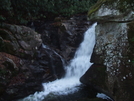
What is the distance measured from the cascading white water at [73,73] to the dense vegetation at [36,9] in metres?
3.53

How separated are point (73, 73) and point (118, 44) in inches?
176

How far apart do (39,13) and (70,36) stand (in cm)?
387

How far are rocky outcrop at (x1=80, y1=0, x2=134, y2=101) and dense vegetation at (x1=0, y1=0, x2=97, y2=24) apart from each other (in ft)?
19.7

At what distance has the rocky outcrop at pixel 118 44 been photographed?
171 inches

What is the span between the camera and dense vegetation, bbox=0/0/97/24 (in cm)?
899

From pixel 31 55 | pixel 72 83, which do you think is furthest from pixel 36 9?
A: pixel 72 83

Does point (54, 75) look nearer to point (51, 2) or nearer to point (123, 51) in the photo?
point (123, 51)

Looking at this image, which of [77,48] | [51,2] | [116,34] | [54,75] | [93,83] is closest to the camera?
[116,34]

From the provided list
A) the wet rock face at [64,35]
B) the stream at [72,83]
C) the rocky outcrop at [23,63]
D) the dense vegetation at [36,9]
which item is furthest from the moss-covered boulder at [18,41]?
the stream at [72,83]

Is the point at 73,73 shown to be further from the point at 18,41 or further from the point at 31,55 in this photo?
the point at 18,41

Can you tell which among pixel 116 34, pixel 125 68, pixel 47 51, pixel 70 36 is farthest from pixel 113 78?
pixel 70 36

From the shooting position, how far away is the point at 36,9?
11.0 m

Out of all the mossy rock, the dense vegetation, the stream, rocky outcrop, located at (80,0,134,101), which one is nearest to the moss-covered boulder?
the dense vegetation

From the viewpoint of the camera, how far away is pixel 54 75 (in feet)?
26.5
